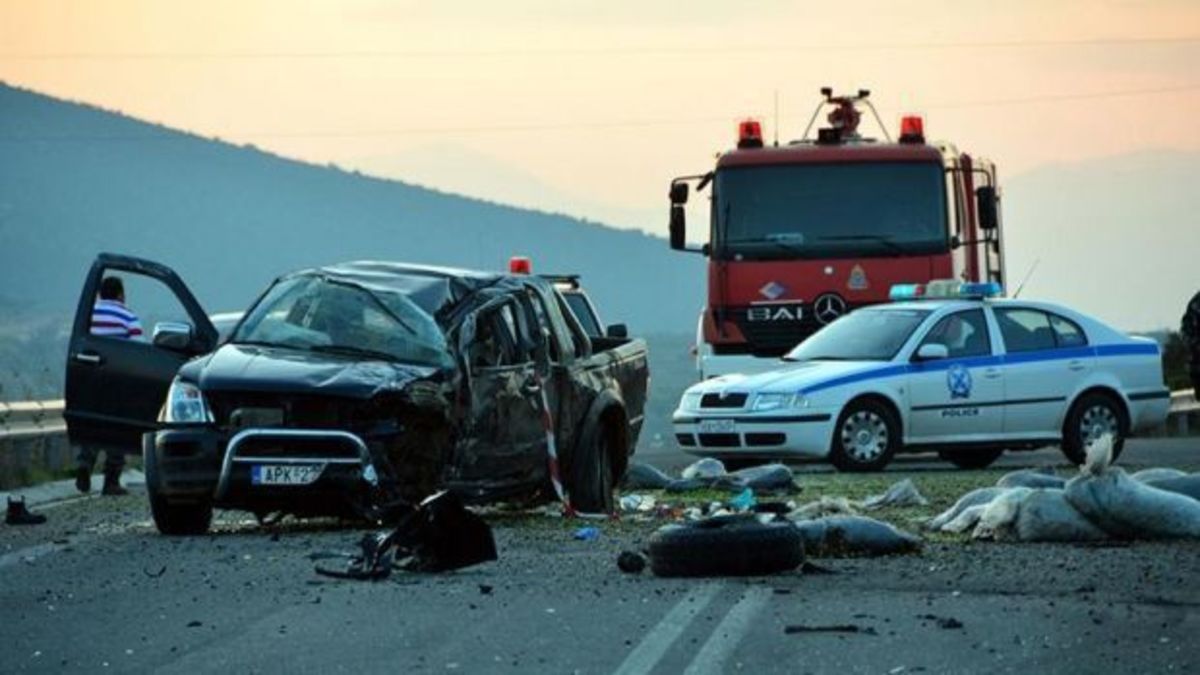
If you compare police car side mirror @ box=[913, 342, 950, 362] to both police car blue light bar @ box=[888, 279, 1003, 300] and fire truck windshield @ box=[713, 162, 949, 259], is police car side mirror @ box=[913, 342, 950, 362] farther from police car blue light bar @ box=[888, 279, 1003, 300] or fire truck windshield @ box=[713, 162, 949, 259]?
fire truck windshield @ box=[713, 162, 949, 259]

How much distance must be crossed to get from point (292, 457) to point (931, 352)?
10378 mm

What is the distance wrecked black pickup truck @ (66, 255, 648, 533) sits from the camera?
18.0m

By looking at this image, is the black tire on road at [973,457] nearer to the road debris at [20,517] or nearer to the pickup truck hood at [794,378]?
the pickup truck hood at [794,378]

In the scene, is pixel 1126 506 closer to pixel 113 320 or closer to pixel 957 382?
pixel 113 320

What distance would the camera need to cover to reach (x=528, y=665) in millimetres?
11094

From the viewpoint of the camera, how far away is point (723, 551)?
14602 millimetres

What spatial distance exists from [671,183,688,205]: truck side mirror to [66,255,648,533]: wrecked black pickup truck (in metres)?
9.92

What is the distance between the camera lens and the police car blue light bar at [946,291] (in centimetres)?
2820

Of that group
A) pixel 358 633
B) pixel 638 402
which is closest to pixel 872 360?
pixel 638 402

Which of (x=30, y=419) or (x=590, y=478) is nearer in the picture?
(x=590, y=478)

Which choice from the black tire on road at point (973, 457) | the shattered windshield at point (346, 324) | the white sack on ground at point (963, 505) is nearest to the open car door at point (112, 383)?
the shattered windshield at point (346, 324)

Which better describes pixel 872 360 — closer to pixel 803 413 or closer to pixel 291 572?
pixel 803 413

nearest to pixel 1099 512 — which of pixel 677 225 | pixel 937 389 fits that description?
pixel 937 389

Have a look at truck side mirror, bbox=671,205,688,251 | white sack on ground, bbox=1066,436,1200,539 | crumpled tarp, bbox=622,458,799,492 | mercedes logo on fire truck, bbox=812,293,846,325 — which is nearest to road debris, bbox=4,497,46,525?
crumpled tarp, bbox=622,458,799,492
